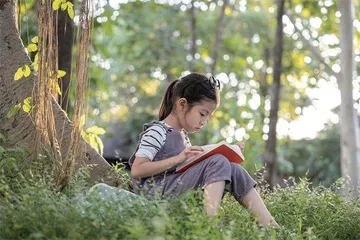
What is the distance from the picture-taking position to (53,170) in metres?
3.87

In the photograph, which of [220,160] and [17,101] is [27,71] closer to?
[17,101]

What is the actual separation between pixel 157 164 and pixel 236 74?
13.2 meters

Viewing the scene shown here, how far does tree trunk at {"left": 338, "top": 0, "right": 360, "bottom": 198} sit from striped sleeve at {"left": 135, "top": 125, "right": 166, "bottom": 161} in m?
4.66

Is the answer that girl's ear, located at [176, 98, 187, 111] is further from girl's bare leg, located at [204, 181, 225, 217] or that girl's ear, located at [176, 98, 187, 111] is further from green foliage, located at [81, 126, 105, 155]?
green foliage, located at [81, 126, 105, 155]

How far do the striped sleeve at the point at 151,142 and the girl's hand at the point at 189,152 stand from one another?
204 mm

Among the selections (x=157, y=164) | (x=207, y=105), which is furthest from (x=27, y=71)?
(x=207, y=105)

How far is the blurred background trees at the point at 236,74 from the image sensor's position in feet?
43.2

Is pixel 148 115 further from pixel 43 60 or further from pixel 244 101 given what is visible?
pixel 43 60

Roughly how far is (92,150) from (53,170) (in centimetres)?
58

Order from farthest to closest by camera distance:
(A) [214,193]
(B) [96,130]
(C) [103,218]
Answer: (B) [96,130] < (A) [214,193] < (C) [103,218]

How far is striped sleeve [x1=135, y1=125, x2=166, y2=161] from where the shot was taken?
156 inches

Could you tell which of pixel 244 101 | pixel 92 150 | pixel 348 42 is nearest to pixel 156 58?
pixel 244 101

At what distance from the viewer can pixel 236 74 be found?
666 inches

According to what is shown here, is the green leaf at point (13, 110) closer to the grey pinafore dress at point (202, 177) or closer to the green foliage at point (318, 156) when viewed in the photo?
the grey pinafore dress at point (202, 177)
